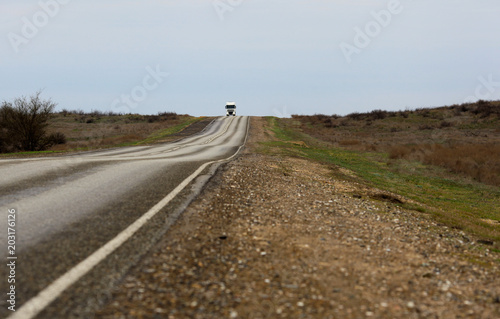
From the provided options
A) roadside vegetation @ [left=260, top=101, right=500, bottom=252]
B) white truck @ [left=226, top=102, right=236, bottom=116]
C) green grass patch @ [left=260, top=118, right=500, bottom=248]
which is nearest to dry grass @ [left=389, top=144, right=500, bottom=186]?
roadside vegetation @ [left=260, top=101, right=500, bottom=252]

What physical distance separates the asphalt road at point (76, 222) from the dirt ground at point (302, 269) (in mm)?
281

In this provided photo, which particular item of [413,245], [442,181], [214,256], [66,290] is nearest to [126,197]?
[214,256]

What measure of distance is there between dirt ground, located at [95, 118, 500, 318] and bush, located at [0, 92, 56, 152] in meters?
24.6

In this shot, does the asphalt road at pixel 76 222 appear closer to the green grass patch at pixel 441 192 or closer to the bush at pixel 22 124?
the green grass patch at pixel 441 192

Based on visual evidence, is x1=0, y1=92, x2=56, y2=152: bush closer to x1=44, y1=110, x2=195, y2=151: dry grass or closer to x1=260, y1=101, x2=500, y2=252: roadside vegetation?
x1=44, y1=110, x2=195, y2=151: dry grass

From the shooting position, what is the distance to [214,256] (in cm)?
445

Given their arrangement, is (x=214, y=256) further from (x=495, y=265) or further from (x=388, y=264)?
(x=495, y=265)

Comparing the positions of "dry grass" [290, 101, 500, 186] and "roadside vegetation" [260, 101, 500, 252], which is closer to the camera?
"roadside vegetation" [260, 101, 500, 252]

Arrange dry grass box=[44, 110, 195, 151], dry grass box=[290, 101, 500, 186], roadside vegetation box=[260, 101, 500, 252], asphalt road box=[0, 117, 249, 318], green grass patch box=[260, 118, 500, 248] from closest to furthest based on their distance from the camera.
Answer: asphalt road box=[0, 117, 249, 318], green grass patch box=[260, 118, 500, 248], roadside vegetation box=[260, 101, 500, 252], dry grass box=[290, 101, 500, 186], dry grass box=[44, 110, 195, 151]

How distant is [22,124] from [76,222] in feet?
83.8

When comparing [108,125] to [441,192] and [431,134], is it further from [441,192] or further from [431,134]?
[441,192]

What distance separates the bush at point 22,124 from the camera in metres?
25.8

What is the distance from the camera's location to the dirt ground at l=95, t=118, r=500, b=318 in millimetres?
3373

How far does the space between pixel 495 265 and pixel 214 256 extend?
4.46m
